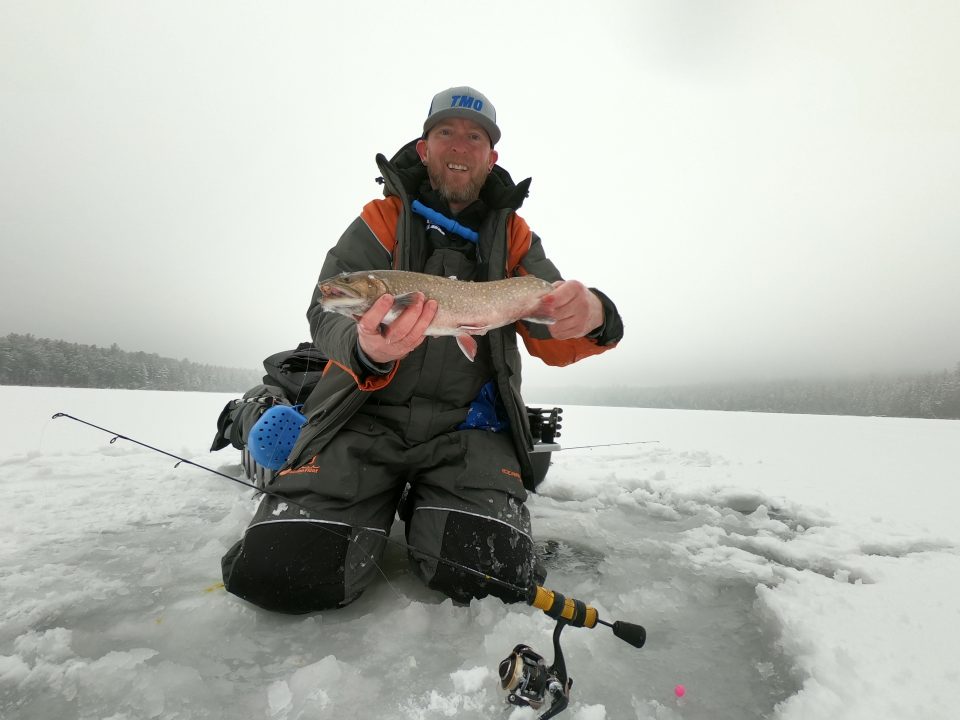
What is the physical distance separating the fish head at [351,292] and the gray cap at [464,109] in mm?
1810

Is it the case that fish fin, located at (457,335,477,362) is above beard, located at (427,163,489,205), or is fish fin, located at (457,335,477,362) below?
below

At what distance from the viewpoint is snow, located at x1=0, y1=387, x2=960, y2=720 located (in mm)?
1748

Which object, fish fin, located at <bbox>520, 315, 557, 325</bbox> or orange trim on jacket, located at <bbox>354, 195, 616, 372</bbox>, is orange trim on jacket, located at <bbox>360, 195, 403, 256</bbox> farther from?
fish fin, located at <bbox>520, 315, 557, 325</bbox>

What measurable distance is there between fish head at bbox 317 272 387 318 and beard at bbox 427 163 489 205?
4.85ft

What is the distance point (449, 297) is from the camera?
2.58 metres

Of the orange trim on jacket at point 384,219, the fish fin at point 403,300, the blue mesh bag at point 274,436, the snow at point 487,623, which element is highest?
the orange trim on jacket at point 384,219

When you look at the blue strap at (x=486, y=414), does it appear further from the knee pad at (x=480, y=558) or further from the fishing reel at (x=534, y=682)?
the fishing reel at (x=534, y=682)

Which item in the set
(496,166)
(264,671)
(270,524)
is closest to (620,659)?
(264,671)

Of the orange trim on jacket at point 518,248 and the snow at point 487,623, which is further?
the orange trim on jacket at point 518,248

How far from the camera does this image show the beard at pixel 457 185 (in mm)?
3506

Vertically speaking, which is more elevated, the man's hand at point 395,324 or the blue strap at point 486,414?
the man's hand at point 395,324

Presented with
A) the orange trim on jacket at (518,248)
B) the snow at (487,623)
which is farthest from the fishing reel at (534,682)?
the orange trim on jacket at (518,248)

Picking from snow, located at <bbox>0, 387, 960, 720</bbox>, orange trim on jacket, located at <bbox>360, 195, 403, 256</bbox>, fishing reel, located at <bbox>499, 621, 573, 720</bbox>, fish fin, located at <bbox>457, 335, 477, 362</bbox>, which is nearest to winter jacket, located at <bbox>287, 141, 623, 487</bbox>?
orange trim on jacket, located at <bbox>360, 195, 403, 256</bbox>

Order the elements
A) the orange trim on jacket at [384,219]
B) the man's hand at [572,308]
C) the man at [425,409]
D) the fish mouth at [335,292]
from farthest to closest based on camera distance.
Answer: the orange trim on jacket at [384,219], the man's hand at [572,308], the man at [425,409], the fish mouth at [335,292]
